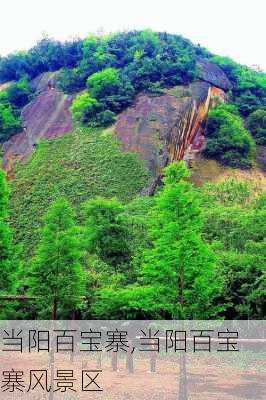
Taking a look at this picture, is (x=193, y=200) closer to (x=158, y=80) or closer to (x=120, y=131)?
(x=120, y=131)

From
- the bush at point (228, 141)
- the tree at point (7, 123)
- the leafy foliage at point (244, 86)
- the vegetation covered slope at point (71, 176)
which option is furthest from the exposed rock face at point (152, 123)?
the leafy foliage at point (244, 86)

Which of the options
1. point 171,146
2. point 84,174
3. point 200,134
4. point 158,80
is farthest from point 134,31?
point 84,174

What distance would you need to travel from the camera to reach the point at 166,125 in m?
56.5

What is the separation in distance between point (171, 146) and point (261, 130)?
46.7 ft

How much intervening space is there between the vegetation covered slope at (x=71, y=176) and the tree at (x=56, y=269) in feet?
87.8

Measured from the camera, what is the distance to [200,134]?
6159 cm

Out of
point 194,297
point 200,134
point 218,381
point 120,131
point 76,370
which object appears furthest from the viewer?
point 200,134

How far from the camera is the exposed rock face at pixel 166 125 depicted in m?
54.3

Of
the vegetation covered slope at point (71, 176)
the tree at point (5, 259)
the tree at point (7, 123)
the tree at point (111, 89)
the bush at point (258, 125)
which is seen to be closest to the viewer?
the tree at point (5, 259)

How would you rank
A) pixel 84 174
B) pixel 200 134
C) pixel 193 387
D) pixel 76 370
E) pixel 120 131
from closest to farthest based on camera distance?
pixel 193 387 → pixel 76 370 → pixel 84 174 → pixel 120 131 → pixel 200 134

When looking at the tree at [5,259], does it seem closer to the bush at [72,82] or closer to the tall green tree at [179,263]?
the tall green tree at [179,263]

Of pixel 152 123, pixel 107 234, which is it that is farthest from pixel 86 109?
pixel 107 234

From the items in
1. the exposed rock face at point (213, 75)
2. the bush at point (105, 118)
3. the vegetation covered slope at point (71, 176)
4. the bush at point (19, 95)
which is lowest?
the vegetation covered slope at point (71, 176)

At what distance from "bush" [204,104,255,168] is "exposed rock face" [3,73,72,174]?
17212mm
